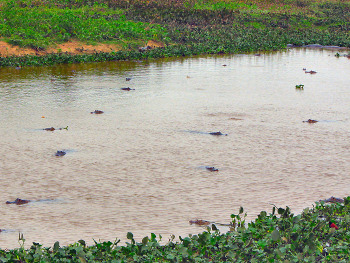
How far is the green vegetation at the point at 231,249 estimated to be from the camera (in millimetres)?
3918

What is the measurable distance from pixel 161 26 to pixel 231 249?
64.0ft

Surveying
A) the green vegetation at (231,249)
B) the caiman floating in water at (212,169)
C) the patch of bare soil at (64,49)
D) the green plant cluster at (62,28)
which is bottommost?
the caiman floating in water at (212,169)

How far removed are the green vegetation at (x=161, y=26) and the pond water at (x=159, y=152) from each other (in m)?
5.20

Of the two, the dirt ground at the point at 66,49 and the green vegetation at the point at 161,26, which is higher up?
the green vegetation at the point at 161,26

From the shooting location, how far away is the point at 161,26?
74.7 feet

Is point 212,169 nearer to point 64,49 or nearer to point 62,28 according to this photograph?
point 64,49

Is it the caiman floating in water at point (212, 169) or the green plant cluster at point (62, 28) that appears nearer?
the caiman floating in water at point (212, 169)

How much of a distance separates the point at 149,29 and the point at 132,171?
52.7 ft

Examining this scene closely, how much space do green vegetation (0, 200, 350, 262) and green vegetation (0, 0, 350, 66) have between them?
481 inches

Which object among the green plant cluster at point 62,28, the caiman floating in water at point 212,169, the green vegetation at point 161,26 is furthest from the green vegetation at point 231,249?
the green plant cluster at point 62,28

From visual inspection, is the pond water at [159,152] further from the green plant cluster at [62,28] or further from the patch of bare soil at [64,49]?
the green plant cluster at [62,28]

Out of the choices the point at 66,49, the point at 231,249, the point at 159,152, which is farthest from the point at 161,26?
the point at 231,249

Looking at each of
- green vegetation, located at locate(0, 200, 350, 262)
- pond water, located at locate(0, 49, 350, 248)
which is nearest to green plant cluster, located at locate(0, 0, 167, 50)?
pond water, located at locate(0, 49, 350, 248)

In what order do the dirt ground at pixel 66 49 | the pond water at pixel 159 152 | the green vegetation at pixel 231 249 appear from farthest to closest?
1. the dirt ground at pixel 66 49
2. the pond water at pixel 159 152
3. the green vegetation at pixel 231 249
